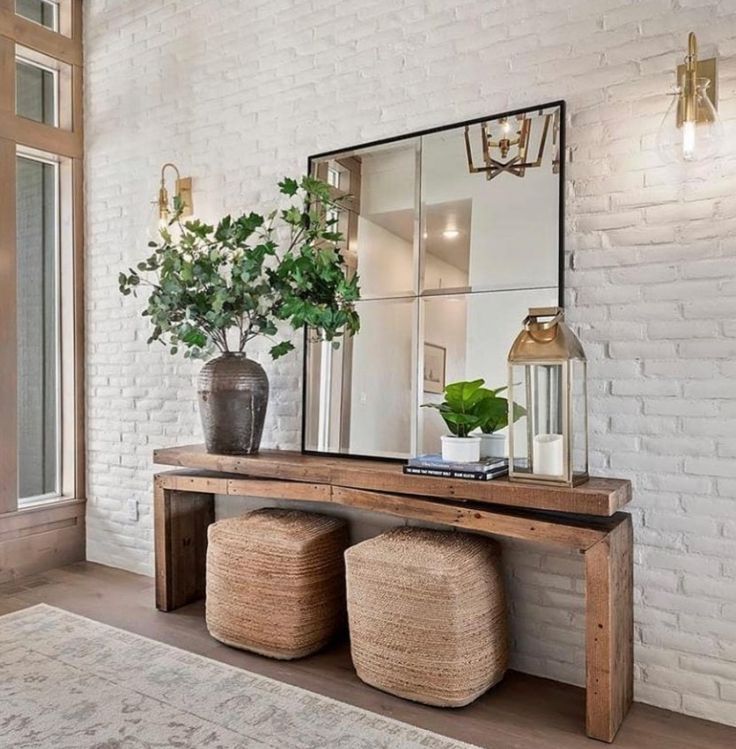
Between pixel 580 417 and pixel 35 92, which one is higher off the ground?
pixel 35 92

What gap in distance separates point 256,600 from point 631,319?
1739mm

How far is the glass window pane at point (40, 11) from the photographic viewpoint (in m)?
3.62

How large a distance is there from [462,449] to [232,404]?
107 cm

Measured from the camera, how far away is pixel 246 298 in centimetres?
278

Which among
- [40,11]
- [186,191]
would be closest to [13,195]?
[186,191]

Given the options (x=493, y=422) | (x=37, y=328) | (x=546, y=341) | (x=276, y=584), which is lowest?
(x=276, y=584)

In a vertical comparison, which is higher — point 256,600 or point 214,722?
point 256,600

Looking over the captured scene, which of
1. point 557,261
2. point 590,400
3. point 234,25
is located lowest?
point 590,400

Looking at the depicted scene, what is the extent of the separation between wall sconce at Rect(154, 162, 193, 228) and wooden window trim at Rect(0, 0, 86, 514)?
0.74 metres

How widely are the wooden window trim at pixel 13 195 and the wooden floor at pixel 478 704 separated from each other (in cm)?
94

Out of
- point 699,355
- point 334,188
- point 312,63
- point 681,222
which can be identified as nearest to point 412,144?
point 334,188

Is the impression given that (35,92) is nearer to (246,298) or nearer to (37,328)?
(37,328)

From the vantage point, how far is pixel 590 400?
2.33 metres

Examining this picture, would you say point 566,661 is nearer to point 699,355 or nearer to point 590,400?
point 590,400
